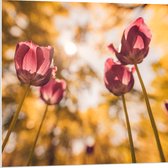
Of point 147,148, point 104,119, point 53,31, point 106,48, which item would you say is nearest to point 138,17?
point 106,48

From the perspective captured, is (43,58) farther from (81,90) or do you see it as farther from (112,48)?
(112,48)

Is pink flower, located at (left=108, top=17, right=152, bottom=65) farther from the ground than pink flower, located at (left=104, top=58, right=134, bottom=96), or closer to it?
farther from the ground

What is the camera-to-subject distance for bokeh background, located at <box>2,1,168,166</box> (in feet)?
6.10

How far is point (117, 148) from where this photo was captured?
190 cm

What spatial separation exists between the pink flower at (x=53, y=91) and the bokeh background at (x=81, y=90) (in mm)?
29

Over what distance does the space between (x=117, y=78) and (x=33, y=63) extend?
47 cm

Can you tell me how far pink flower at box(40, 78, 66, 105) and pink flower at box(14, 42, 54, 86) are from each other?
3cm

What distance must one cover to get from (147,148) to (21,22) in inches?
38.5

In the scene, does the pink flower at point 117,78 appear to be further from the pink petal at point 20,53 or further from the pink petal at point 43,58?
the pink petal at point 20,53

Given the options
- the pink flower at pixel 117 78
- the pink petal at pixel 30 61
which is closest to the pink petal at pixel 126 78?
the pink flower at pixel 117 78

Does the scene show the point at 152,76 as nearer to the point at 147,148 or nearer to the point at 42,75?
the point at 147,148

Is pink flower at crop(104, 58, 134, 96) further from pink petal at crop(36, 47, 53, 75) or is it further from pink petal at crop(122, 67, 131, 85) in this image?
pink petal at crop(36, 47, 53, 75)

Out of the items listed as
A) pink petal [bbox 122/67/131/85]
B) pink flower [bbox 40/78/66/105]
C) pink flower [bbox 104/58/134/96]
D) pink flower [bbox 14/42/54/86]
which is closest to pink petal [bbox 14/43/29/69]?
pink flower [bbox 14/42/54/86]

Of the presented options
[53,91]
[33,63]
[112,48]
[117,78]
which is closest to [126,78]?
[117,78]
